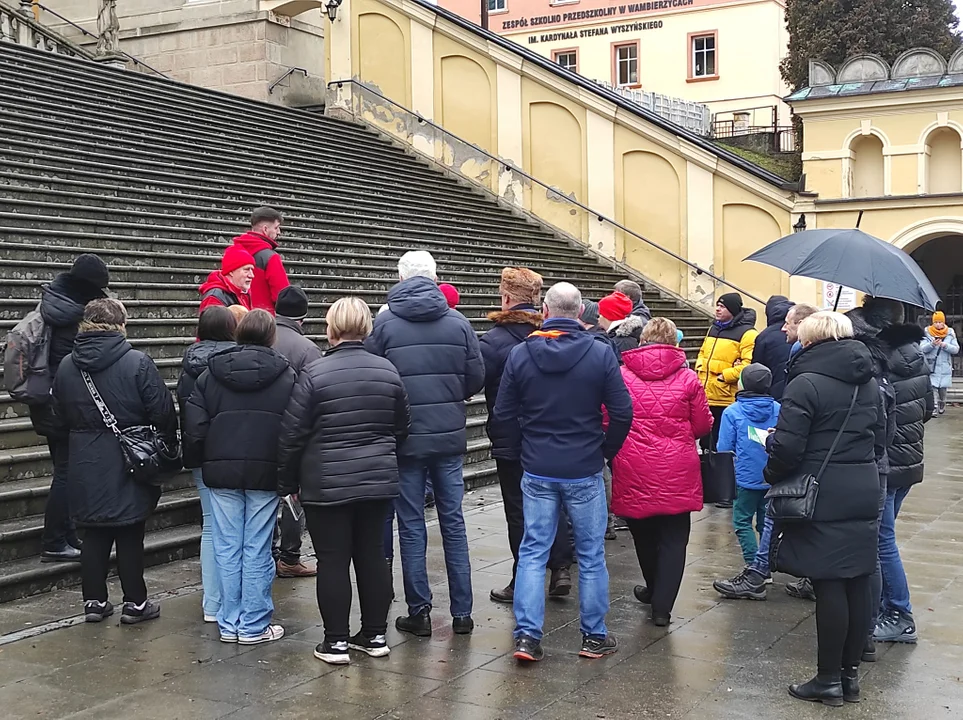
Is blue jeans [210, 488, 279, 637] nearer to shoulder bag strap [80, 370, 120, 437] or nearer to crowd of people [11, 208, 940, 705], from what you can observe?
crowd of people [11, 208, 940, 705]

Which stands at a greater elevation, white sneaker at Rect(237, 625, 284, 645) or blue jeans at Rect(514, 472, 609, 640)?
blue jeans at Rect(514, 472, 609, 640)

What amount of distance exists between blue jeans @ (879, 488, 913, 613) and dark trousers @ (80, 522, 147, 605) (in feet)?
13.1

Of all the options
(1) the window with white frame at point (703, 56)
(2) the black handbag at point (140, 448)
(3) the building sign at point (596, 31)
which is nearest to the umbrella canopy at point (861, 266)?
(2) the black handbag at point (140, 448)

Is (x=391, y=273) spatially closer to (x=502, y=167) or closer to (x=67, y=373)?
(x=502, y=167)

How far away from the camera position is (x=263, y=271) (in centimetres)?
845

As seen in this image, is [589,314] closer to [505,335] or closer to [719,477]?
[505,335]

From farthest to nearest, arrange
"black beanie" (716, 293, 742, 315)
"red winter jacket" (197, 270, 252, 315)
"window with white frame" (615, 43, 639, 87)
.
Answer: "window with white frame" (615, 43, 639, 87) < "black beanie" (716, 293, 742, 315) < "red winter jacket" (197, 270, 252, 315)

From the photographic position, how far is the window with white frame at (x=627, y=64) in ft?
153

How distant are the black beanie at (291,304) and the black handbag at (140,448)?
3.58 feet

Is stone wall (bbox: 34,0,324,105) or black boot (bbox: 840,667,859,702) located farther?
stone wall (bbox: 34,0,324,105)

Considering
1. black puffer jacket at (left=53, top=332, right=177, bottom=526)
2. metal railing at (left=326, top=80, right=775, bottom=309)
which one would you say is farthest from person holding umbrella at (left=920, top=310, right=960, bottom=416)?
black puffer jacket at (left=53, top=332, right=177, bottom=526)

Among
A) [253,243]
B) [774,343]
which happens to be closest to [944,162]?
[774,343]

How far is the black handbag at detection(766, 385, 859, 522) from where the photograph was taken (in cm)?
551

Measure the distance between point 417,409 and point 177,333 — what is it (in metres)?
5.42
